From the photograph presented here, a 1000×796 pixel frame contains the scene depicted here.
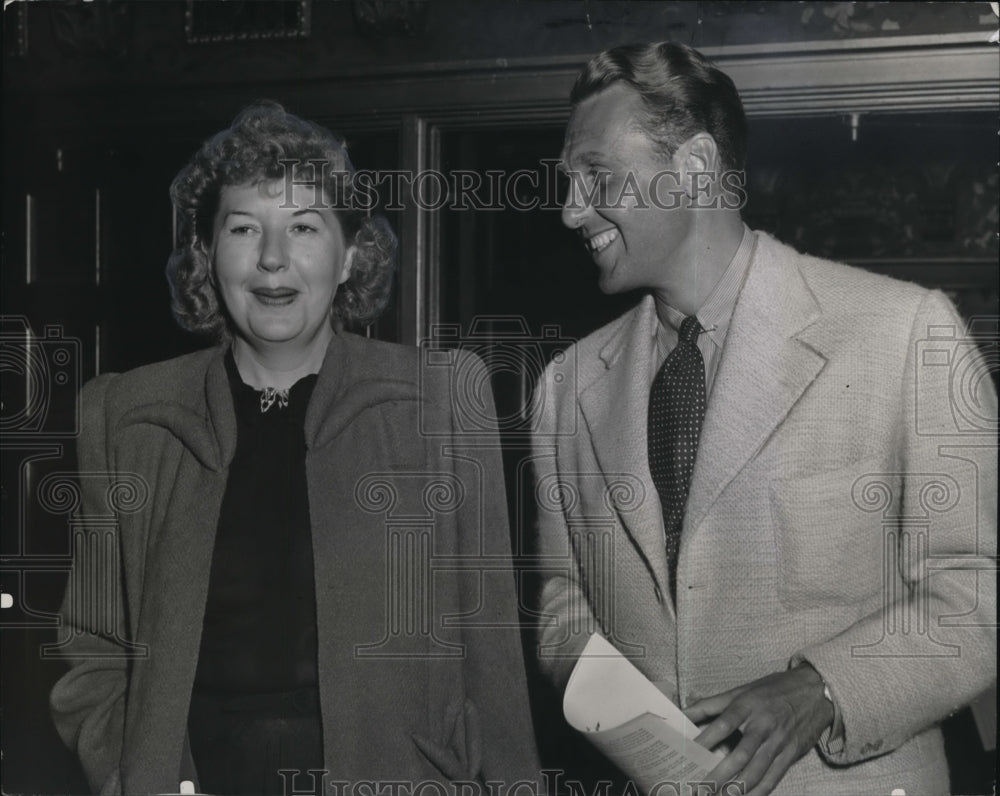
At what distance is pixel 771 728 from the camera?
227 centimetres

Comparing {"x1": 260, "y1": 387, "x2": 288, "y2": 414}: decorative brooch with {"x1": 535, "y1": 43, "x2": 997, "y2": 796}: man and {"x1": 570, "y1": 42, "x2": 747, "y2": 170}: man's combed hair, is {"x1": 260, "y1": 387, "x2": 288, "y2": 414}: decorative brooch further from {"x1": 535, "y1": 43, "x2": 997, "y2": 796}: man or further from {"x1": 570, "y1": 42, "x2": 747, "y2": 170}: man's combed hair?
{"x1": 570, "y1": 42, "x2": 747, "y2": 170}: man's combed hair

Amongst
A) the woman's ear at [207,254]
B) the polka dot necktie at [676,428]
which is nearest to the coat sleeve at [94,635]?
the woman's ear at [207,254]

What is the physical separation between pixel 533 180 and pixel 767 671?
1144 mm

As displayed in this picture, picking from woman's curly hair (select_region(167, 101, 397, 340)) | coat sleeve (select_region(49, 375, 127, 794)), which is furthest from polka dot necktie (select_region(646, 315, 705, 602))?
coat sleeve (select_region(49, 375, 127, 794))

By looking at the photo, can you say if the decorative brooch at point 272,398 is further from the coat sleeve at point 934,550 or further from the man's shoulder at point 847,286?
the coat sleeve at point 934,550

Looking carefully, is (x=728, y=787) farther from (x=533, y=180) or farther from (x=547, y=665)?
(x=533, y=180)

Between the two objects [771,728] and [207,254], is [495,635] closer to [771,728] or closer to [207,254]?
[771,728]

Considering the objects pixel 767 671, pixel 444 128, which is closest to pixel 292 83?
pixel 444 128

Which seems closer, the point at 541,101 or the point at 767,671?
the point at 767,671

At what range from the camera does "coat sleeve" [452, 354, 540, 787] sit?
2443 mm

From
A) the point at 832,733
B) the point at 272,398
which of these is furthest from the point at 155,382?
the point at 832,733

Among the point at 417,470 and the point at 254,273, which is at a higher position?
the point at 254,273

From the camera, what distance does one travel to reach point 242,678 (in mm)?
2459

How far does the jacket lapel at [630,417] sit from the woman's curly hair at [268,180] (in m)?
0.51
